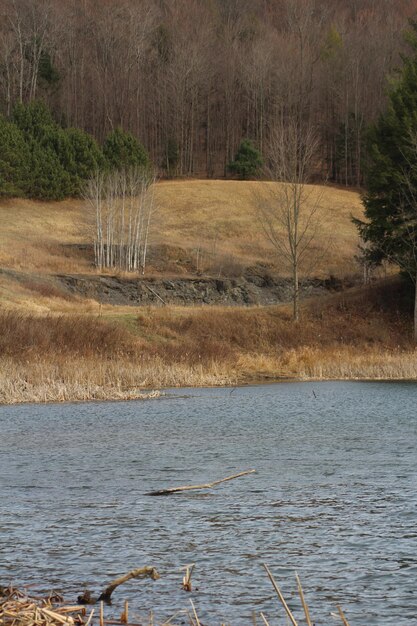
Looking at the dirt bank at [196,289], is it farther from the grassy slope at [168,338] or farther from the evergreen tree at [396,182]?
the evergreen tree at [396,182]

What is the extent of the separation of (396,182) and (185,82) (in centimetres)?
6026

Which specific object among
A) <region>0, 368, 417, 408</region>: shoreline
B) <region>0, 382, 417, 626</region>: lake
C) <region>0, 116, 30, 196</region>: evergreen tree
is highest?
<region>0, 116, 30, 196</region>: evergreen tree

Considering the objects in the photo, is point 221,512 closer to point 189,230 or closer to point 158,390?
point 158,390

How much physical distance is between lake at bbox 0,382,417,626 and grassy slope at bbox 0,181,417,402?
6423 mm

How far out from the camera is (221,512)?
11.2 meters

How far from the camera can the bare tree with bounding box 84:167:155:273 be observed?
6444 cm

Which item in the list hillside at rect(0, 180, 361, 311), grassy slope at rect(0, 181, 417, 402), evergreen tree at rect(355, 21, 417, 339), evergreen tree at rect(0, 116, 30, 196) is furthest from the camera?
evergreen tree at rect(0, 116, 30, 196)

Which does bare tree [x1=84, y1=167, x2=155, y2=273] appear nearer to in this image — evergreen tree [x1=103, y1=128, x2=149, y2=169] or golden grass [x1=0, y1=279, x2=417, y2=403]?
evergreen tree [x1=103, y1=128, x2=149, y2=169]

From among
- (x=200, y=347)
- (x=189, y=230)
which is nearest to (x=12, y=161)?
(x=189, y=230)

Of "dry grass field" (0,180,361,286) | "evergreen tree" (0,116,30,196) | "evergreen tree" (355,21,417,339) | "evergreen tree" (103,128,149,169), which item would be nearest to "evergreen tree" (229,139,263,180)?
"dry grass field" (0,180,361,286)

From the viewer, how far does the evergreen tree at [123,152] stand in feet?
262

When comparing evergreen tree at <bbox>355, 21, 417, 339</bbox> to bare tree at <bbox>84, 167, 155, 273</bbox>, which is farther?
bare tree at <bbox>84, 167, 155, 273</bbox>

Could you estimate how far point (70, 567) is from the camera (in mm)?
8836

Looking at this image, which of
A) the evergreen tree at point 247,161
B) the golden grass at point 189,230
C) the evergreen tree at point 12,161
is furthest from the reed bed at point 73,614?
the evergreen tree at point 247,161
